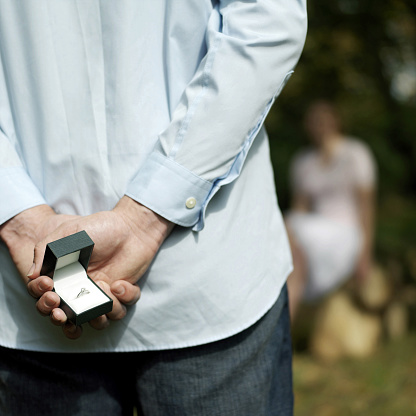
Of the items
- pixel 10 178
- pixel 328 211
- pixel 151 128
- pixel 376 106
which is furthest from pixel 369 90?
pixel 10 178

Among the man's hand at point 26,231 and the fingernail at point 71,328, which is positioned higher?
the man's hand at point 26,231

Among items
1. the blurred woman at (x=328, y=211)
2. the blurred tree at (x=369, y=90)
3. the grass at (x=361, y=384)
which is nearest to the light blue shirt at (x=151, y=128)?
the grass at (x=361, y=384)

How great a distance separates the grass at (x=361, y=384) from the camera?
294 centimetres

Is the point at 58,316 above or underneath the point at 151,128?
underneath

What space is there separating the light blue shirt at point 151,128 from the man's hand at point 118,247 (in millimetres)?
30

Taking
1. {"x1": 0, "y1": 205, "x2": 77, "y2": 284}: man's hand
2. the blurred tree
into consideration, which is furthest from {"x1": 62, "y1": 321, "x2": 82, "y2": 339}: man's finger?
the blurred tree

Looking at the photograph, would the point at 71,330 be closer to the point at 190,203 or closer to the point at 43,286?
the point at 43,286

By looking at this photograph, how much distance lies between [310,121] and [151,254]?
3.64m

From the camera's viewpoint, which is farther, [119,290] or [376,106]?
[376,106]

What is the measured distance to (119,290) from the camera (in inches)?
34.3

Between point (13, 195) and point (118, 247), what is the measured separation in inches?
7.9

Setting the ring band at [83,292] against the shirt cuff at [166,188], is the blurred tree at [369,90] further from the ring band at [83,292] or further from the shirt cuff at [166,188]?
the ring band at [83,292]

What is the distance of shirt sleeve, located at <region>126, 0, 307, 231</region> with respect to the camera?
89 centimetres

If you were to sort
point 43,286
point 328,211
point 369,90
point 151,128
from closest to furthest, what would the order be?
point 43,286
point 151,128
point 328,211
point 369,90
